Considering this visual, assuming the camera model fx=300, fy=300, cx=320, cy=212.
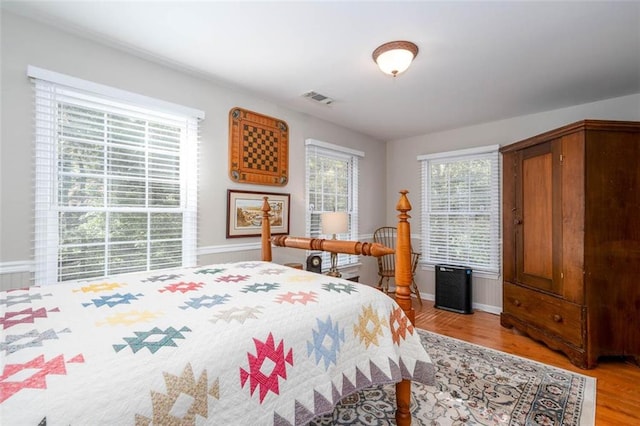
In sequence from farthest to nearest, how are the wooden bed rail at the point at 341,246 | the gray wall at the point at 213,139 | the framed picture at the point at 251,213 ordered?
the framed picture at the point at 251,213 → the gray wall at the point at 213,139 → the wooden bed rail at the point at 341,246

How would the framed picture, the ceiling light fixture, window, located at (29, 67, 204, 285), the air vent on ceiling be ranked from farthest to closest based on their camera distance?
the air vent on ceiling, the framed picture, the ceiling light fixture, window, located at (29, 67, 204, 285)

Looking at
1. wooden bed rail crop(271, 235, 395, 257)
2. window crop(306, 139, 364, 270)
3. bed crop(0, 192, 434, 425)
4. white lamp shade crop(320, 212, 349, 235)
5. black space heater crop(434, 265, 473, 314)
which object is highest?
window crop(306, 139, 364, 270)

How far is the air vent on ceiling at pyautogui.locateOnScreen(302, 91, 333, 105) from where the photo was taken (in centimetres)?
308

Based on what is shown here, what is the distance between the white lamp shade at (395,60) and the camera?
216 cm

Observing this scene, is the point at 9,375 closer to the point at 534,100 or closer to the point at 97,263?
the point at 97,263

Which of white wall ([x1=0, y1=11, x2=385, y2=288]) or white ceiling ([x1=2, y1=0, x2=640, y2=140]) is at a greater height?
white ceiling ([x1=2, y1=0, x2=640, y2=140])

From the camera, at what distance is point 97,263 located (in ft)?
7.18

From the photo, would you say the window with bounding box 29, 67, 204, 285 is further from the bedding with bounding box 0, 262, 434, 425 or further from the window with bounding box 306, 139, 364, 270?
the window with bounding box 306, 139, 364, 270

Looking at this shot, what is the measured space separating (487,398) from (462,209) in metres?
2.67

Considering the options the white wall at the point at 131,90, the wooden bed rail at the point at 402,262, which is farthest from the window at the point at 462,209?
the wooden bed rail at the point at 402,262

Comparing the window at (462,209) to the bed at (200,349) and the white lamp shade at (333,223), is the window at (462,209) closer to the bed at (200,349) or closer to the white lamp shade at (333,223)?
the white lamp shade at (333,223)

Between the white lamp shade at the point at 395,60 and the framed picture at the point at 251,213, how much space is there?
5.58 feet

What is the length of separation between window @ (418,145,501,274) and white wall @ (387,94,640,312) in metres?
0.14

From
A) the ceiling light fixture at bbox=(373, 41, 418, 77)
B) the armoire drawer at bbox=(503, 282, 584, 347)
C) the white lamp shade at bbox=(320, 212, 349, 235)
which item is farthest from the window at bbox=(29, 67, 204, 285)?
the armoire drawer at bbox=(503, 282, 584, 347)
